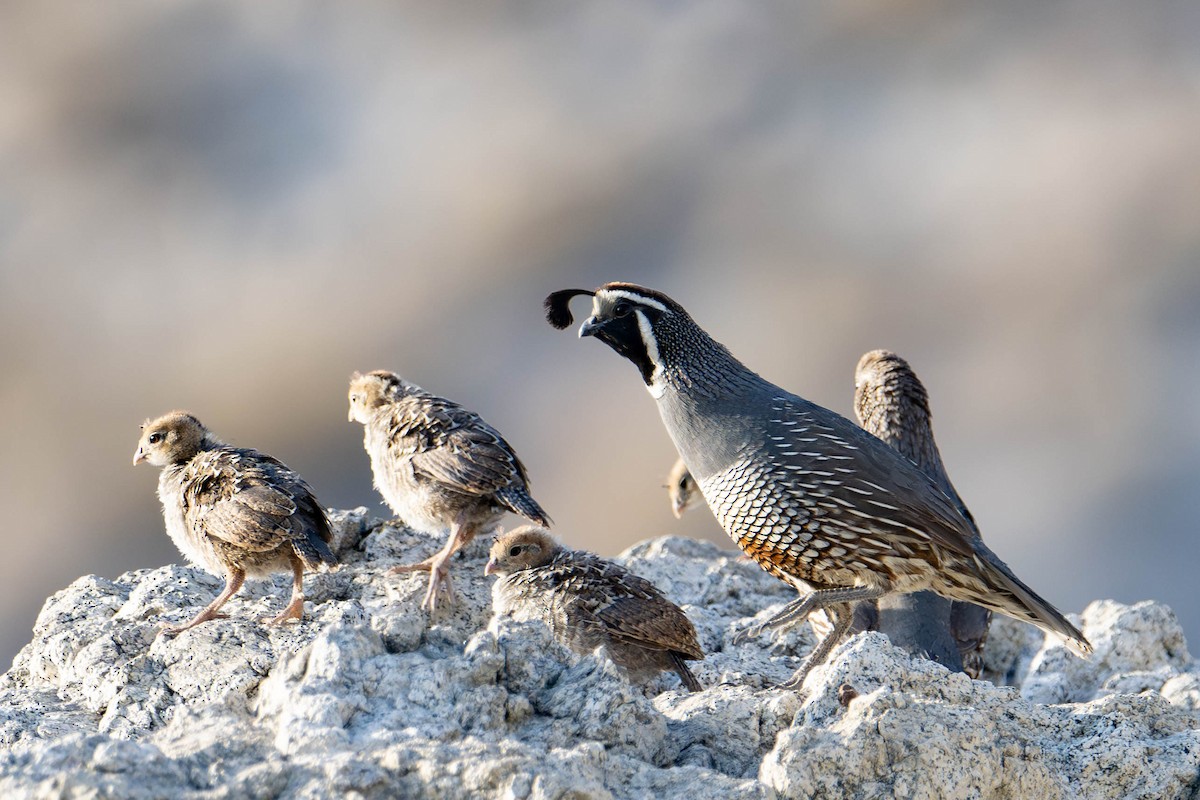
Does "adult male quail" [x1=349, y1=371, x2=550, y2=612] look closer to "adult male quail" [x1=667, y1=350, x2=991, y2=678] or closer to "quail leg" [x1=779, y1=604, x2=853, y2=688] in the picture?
"quail leg" [x1=779, y1=604, x2=853, y2=688]

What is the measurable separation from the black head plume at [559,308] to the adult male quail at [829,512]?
3.56 feet

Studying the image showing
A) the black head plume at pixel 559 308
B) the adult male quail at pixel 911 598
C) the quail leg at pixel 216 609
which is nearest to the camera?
the quail leg at pixel 216 609

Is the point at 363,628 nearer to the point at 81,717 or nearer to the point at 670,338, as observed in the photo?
the point at 81,717

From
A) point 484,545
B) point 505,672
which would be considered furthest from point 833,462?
point 505,672

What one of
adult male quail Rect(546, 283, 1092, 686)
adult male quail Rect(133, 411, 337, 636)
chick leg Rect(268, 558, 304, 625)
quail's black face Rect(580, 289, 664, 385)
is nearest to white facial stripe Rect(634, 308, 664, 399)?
quail's black face Rect(580, 289, 664, 385)

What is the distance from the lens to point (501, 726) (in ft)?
13.5

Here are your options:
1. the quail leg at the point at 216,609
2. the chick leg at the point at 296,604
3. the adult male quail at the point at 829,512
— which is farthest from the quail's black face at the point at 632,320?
the quail leg at the point at 216,609

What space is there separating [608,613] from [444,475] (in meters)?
1.39

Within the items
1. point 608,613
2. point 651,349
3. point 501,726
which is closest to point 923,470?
point 651,349

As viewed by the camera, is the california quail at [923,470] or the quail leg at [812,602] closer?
the quail leg at [812,602]

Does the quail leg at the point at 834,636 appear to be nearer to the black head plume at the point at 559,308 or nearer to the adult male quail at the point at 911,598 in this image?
the adult male quail at the point at 911,598

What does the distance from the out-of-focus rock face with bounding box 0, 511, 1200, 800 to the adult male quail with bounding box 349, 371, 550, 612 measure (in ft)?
3.70

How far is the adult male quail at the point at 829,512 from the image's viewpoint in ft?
20.2

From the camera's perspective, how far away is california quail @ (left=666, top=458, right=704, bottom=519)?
11.6 m
